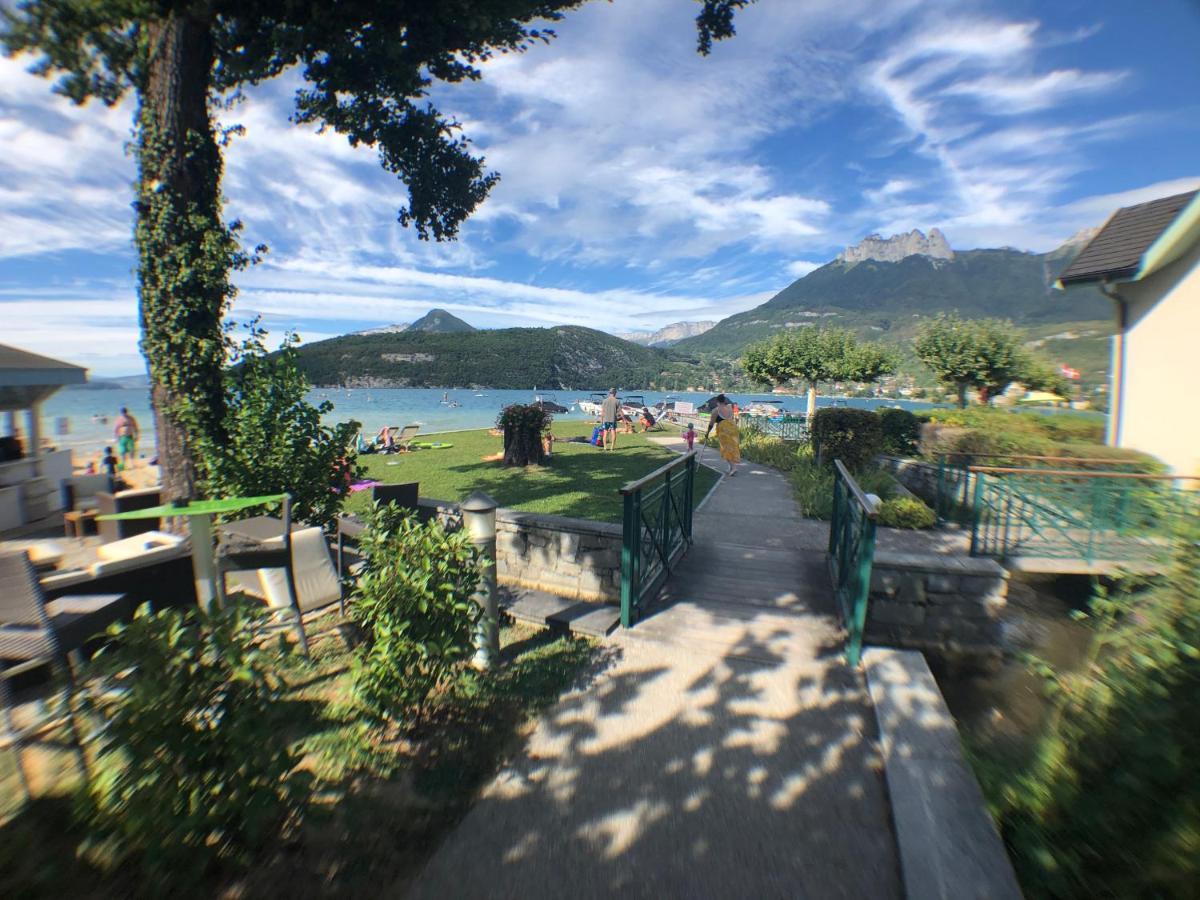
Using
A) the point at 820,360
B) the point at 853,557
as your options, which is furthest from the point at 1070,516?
the point at 820,360

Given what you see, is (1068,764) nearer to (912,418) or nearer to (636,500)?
(636,500)

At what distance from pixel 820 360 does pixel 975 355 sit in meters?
5.24

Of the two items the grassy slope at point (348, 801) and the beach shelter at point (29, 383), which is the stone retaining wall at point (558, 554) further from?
the beach shelter at point (29, 383)

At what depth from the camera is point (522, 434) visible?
13.1 meters

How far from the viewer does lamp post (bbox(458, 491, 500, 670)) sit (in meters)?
4.12

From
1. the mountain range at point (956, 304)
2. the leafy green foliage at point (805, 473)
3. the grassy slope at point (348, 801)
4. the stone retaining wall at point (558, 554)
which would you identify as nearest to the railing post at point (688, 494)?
the stone retaining wall at point (558, 554)

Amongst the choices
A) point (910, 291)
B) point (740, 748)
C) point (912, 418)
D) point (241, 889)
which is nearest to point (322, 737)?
point (241, 889)

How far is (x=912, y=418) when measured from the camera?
1391 cm

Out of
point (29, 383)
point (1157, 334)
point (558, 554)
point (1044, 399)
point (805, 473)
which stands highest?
point (1157, 334)

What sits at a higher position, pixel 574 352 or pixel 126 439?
pixel 574 352

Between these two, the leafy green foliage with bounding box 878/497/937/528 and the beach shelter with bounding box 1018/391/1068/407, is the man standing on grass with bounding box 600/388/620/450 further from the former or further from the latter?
the beach shelter with bounding box 1018/391/1068/407

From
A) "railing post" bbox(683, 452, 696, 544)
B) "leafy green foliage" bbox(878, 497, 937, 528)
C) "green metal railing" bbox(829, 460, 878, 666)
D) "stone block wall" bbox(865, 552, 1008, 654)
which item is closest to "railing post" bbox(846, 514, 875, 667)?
"green metal railing" bbox(829, 460, 878, 666)

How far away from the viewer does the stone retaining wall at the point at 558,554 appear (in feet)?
18.3

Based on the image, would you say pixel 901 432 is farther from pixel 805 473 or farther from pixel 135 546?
pixel 135 546
